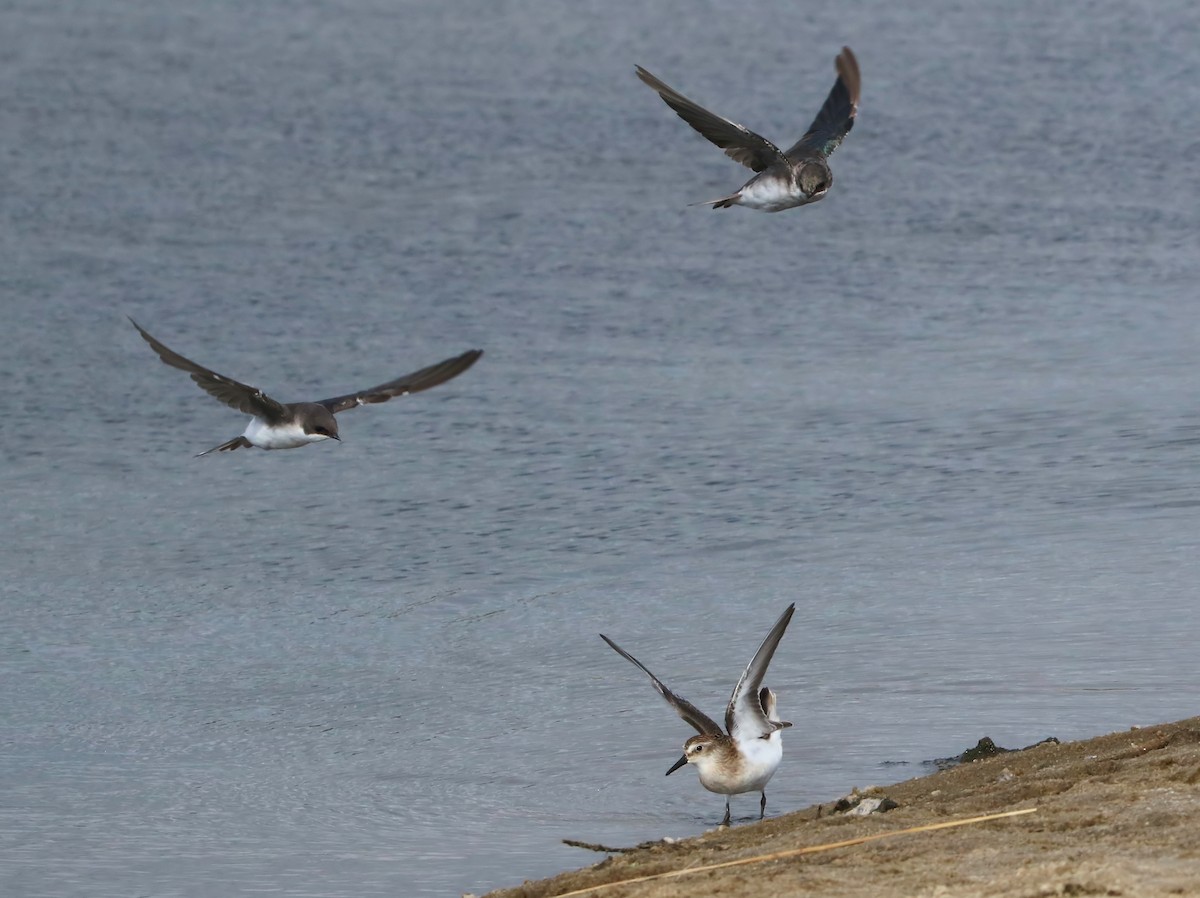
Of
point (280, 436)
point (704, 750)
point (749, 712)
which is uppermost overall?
point (280, 436)

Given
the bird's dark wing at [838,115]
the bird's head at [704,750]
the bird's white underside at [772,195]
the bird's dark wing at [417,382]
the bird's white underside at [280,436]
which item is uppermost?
the bird's dark wing at [838,115]

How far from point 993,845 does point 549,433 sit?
24.4 ft

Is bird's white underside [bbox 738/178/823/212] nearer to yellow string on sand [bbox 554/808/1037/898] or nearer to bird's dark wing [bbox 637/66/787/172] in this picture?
bird's dark wing [bbox 637/66/787/172]

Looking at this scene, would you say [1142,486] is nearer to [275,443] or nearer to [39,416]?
[275,443]

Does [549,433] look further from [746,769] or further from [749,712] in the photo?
[746,769]

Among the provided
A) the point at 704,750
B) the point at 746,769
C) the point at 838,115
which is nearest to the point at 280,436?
the point at 704,750

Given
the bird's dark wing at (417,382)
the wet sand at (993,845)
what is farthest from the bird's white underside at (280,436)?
the wet sand at (993,845)

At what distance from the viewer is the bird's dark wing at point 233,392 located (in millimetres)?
8125

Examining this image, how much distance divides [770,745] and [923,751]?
0.92 metres

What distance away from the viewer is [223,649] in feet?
32.7

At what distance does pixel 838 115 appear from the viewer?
10648mm

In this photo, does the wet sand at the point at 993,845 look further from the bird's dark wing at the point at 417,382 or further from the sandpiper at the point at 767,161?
the sandpiper at the point at 767,161

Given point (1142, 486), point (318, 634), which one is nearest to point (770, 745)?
point (318, 634)

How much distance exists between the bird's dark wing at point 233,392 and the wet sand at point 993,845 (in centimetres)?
268
